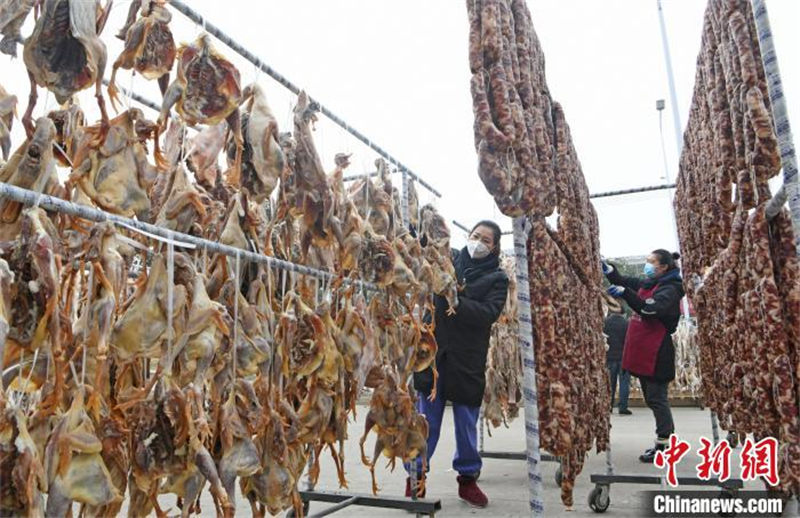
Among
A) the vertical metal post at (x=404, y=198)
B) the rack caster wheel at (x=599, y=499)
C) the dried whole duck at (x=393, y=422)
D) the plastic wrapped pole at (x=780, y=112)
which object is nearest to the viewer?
the plastic wrapped pole at (x=780, y=112)

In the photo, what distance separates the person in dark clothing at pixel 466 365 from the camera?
17.5 feet

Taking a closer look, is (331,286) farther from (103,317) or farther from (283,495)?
(103,317)

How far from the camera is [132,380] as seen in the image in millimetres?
2076

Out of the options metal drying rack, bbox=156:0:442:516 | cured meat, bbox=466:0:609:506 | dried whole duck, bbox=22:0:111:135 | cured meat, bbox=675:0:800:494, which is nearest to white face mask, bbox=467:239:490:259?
metal drying rack, bbox=156:0:442:516

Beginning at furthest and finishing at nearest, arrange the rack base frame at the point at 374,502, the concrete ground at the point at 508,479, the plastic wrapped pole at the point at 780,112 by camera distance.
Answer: the concrete ground at the point at 508,479
the rack base frame at the point at 374,502
the plastic wrapped pole at the point at 780,112

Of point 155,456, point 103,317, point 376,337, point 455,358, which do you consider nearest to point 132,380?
point 155,456

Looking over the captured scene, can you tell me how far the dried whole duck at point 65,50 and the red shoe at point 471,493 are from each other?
185 inches

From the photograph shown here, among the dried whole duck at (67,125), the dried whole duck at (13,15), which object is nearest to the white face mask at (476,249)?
the dried whole duck at (67,125)

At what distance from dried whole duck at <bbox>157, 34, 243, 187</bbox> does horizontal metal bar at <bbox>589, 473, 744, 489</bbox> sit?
4422mm

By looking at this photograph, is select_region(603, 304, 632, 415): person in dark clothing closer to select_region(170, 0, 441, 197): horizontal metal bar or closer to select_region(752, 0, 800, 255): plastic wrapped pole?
select_region(170, 0, 441, 197): horizontal metal bar

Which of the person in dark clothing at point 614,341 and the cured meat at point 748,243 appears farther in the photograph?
the person in dark clothing at point 614,341

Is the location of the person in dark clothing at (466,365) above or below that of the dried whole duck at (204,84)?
below

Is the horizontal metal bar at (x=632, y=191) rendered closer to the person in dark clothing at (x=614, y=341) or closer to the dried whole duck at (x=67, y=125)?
the person in dark clothing at (x=614, y=341)

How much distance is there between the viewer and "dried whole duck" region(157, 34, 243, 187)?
1.98m
